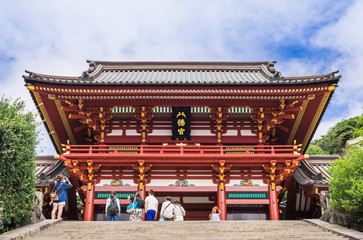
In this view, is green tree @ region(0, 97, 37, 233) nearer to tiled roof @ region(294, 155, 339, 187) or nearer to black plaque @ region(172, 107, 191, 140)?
black plaque @ region(172, 107, 191, 140)

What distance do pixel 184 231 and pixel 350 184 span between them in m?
A: 5.04

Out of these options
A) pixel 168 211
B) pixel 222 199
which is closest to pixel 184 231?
pixel 168 211

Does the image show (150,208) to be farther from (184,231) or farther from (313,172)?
(313,172)

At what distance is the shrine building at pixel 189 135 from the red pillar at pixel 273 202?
0.04 meters

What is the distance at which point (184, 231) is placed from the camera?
8.02m

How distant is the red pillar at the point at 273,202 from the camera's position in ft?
42.5

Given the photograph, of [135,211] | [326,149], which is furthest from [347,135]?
[135,211]

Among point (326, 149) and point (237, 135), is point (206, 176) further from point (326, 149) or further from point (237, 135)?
point (326, 149)

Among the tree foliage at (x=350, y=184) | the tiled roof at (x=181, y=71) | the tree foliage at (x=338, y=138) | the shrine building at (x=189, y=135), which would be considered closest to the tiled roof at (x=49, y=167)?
the shrine building at (x=189, y=135)

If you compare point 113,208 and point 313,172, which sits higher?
point 313,172

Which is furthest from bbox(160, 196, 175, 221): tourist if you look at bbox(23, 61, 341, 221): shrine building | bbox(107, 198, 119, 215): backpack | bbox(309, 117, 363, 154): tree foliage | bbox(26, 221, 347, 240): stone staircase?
bbox(309, 117, 363, 154): tree foliage

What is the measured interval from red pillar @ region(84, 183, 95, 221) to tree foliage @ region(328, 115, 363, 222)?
32.1ft

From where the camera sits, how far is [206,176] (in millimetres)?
13547

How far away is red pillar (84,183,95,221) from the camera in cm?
1282
